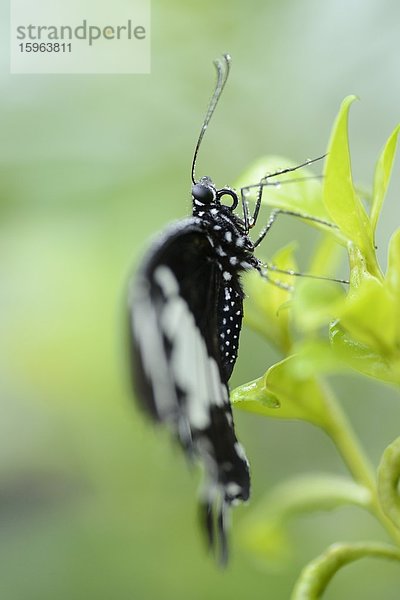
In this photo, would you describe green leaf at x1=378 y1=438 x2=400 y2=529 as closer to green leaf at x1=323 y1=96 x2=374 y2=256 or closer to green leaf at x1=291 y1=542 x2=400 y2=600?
green leaf at x1=291 y1=542 x2=400 y2=600

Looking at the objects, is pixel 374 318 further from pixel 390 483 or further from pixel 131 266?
pixel 131 266

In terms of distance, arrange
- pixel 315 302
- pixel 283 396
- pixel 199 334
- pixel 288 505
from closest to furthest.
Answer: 1. pixel 315 302
2. pixel 283 396
3. pixel 199 334
4. pixel 288 505

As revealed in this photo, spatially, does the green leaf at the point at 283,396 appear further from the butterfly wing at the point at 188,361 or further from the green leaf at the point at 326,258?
the green leaf at the point at 326,258

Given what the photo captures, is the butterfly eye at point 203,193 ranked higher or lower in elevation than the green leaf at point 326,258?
higher

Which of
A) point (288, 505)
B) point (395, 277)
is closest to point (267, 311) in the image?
point (288, 505)

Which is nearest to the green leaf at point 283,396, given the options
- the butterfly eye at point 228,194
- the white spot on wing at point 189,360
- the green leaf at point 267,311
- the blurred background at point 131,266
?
the white spot on wing at point 189,360

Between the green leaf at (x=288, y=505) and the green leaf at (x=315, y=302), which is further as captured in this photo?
the green leaf at (x=288, y=505)
